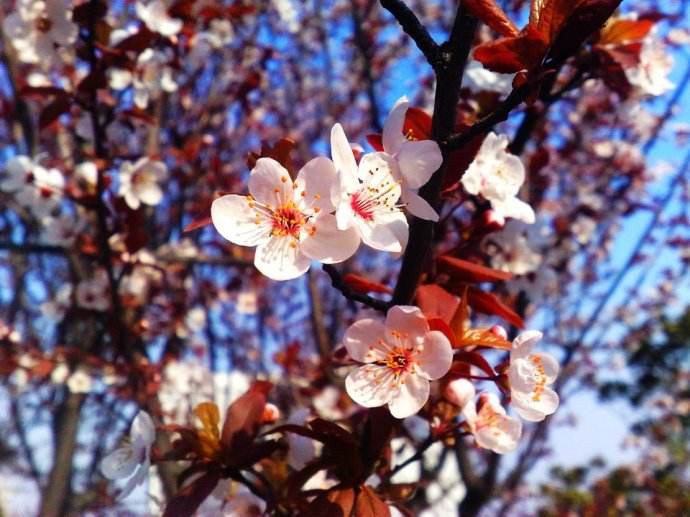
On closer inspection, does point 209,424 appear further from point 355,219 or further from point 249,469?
point 355,219

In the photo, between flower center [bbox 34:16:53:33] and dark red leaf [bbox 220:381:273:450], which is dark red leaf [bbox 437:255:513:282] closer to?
dark red leaf [bbox 220:381:273:450]

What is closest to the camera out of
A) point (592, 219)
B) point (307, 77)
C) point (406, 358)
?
point (406, 358)

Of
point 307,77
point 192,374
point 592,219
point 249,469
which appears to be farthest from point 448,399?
point 307,77

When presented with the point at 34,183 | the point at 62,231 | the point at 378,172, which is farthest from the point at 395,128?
the point at 62,231

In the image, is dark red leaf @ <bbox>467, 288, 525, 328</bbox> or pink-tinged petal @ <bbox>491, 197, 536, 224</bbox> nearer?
dark red leaf @ <bbox>467, 288, 525, 328</bbox>

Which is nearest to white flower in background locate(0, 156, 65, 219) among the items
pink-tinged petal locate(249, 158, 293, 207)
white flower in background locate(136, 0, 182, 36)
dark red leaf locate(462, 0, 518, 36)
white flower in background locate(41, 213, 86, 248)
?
white flower in background locate(41, 213, 86, 248)
